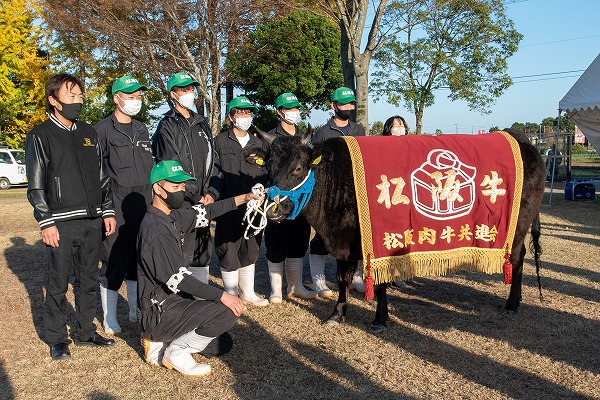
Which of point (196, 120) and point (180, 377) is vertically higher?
point (196, 120)

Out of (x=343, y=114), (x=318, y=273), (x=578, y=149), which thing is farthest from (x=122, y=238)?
(x=578, y=149)

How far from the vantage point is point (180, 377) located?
3.96 metres

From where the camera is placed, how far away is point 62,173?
429 cm

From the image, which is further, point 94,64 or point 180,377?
point 94,64

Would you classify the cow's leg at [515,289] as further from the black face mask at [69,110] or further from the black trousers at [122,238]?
the black face mask at [69,110]

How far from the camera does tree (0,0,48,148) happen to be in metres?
23.8

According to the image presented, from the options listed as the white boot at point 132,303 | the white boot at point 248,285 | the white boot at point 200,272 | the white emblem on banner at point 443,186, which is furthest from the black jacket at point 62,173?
the white emblem on banner at point 443,186

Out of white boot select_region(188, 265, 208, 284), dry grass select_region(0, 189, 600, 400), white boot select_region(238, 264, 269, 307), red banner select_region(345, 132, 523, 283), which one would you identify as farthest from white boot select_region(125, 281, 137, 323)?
red banner select_region(345, 132, 523, 283)

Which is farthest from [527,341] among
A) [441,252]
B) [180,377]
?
[180,377]

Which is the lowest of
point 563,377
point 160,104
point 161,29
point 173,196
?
point 563,377

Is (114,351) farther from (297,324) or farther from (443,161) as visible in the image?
(443,161)

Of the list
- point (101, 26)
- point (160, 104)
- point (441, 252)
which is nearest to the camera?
point (441, 252)

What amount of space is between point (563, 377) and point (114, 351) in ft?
→ 11.7

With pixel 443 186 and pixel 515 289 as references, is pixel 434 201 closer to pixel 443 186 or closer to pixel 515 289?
pixel 443 186
